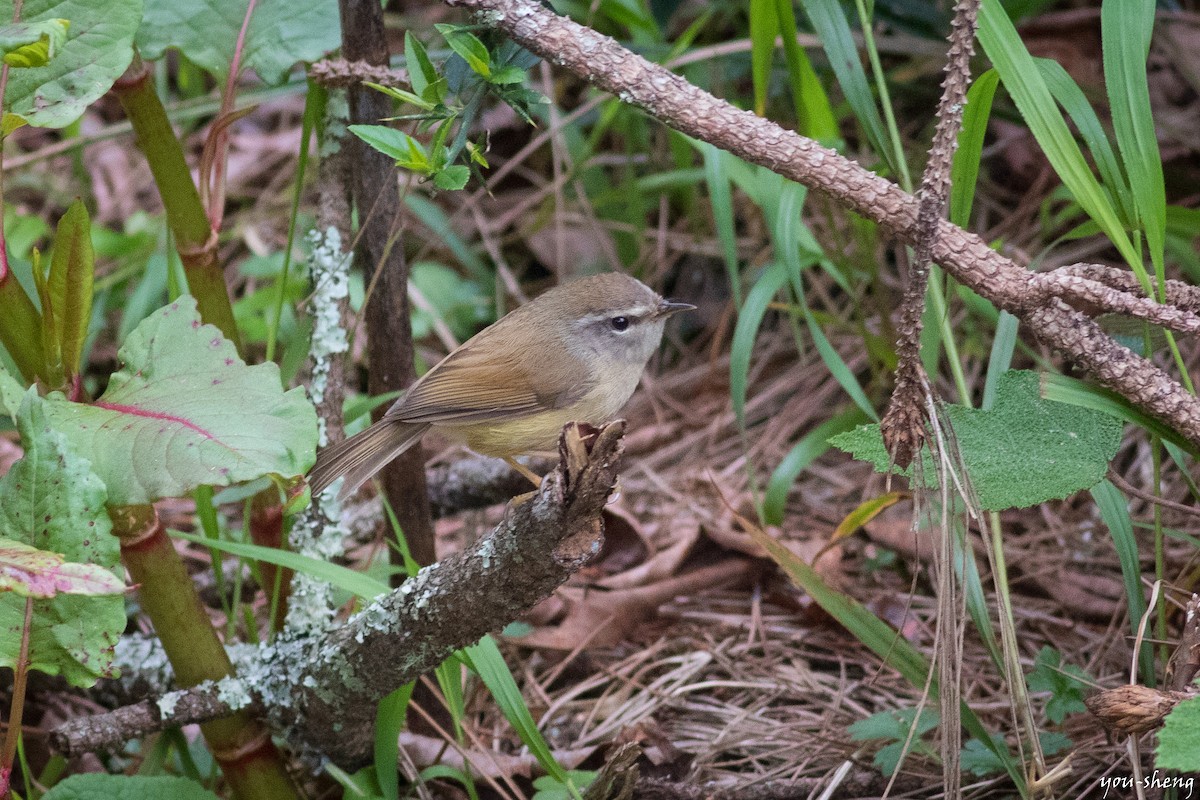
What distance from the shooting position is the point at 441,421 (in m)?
3.27

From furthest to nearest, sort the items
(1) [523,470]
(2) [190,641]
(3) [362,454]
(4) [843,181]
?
(1) [523,470], (3) [362,454], (2) [190,641], (4) [843,181]

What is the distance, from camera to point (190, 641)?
2.69 metres

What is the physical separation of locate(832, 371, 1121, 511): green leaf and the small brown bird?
4.14 feet

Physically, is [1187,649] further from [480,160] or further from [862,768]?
[480,160]

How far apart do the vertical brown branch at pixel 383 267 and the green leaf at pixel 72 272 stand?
0.79 meters

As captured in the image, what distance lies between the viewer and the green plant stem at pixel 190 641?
2516 millimetres

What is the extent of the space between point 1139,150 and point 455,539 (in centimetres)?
294

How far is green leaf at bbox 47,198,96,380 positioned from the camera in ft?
7.54

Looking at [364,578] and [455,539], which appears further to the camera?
[455,539]

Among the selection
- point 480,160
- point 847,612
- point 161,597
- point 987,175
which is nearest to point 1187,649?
point 847,612

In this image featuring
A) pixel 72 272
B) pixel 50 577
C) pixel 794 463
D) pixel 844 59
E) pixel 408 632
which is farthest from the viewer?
pixel 794 463

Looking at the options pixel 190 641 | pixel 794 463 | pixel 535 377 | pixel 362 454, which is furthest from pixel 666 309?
pixel 190 641

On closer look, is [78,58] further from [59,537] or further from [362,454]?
[362,454]

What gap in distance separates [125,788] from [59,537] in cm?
72
